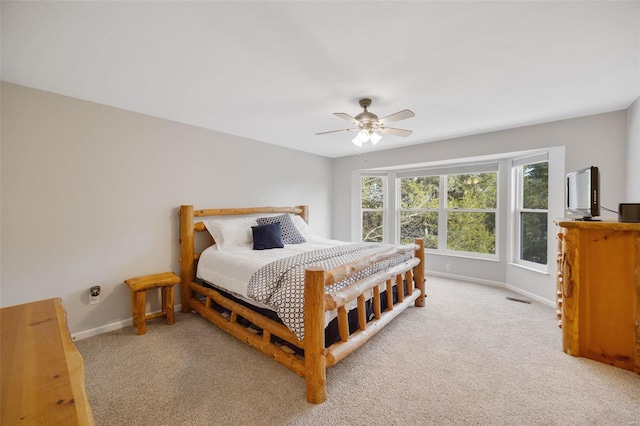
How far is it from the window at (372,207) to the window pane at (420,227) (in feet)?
1.39

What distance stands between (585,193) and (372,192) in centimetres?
332

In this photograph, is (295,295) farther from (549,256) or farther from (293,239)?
(549,256)

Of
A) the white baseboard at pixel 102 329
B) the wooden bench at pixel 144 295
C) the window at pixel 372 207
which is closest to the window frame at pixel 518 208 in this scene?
the window at pixel 372 207

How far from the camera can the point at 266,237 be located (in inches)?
131

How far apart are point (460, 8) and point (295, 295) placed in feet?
6.43

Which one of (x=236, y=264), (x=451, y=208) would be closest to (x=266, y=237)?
(x=236, y=264)

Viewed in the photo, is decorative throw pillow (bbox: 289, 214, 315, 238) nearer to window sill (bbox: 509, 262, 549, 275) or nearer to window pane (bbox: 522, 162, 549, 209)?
window sill (bbox: 509, 262, 549, 275)

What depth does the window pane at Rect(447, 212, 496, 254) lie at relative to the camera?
168 inches

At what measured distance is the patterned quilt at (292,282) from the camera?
1.85 m

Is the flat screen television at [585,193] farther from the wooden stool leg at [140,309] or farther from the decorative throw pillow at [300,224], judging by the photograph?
the wooden stool leg at [140,309]

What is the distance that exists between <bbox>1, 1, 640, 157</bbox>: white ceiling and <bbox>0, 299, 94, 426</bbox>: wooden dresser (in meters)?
1.57

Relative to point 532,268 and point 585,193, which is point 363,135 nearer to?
point 585,193

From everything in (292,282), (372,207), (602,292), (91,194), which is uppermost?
(91,194)

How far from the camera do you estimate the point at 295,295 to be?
1879 mm
